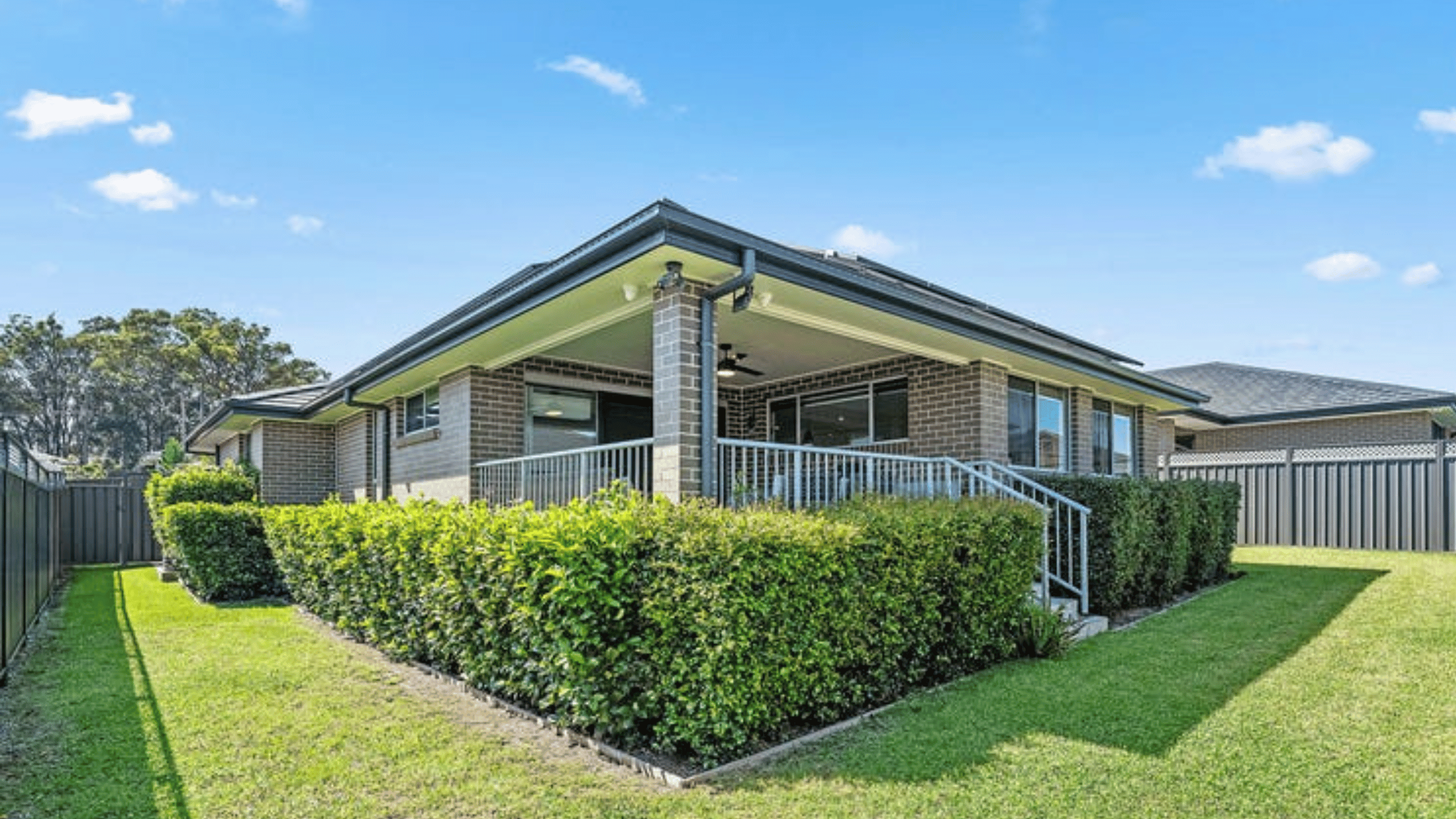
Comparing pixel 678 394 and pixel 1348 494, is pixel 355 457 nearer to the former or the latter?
pixel 678 394

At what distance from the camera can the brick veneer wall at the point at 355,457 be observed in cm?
1358

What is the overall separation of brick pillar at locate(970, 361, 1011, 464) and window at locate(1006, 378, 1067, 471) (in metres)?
0.25

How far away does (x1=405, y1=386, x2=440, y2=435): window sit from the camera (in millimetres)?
11086

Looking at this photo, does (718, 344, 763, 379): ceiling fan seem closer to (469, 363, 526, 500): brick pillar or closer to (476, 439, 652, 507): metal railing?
(476, 439, 652, 507): metal railing

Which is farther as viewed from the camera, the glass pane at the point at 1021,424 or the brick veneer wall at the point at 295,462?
the brick veneer wall at the point at 295,462

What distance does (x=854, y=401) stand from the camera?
11070mm

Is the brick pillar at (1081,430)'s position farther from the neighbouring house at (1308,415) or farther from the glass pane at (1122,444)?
the neighbouring house at (1308,415)

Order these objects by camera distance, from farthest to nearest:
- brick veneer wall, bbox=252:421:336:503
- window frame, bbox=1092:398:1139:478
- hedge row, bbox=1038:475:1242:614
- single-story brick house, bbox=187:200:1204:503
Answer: brick veneer wall, bbox=252:421:336:503, window frame, bbox=1092:398:1139:478, hedge row, bbox=1038:475:1242:614, single-story brick house, bbox=187:200:1204:503

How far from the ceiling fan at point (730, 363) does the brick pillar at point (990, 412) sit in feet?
9.35

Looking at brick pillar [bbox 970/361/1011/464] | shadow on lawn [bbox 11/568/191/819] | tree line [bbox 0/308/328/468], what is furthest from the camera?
tree line [bbox 0/308/328/468]

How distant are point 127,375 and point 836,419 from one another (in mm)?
47161

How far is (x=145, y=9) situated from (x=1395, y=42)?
13.8m

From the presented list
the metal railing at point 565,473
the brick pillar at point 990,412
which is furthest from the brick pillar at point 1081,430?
the metal railing at point 565,473

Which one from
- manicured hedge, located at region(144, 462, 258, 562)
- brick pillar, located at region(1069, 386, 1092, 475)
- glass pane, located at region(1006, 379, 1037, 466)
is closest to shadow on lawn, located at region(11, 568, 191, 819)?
manicured hedge, located at region(144, 462, 258, 562)
